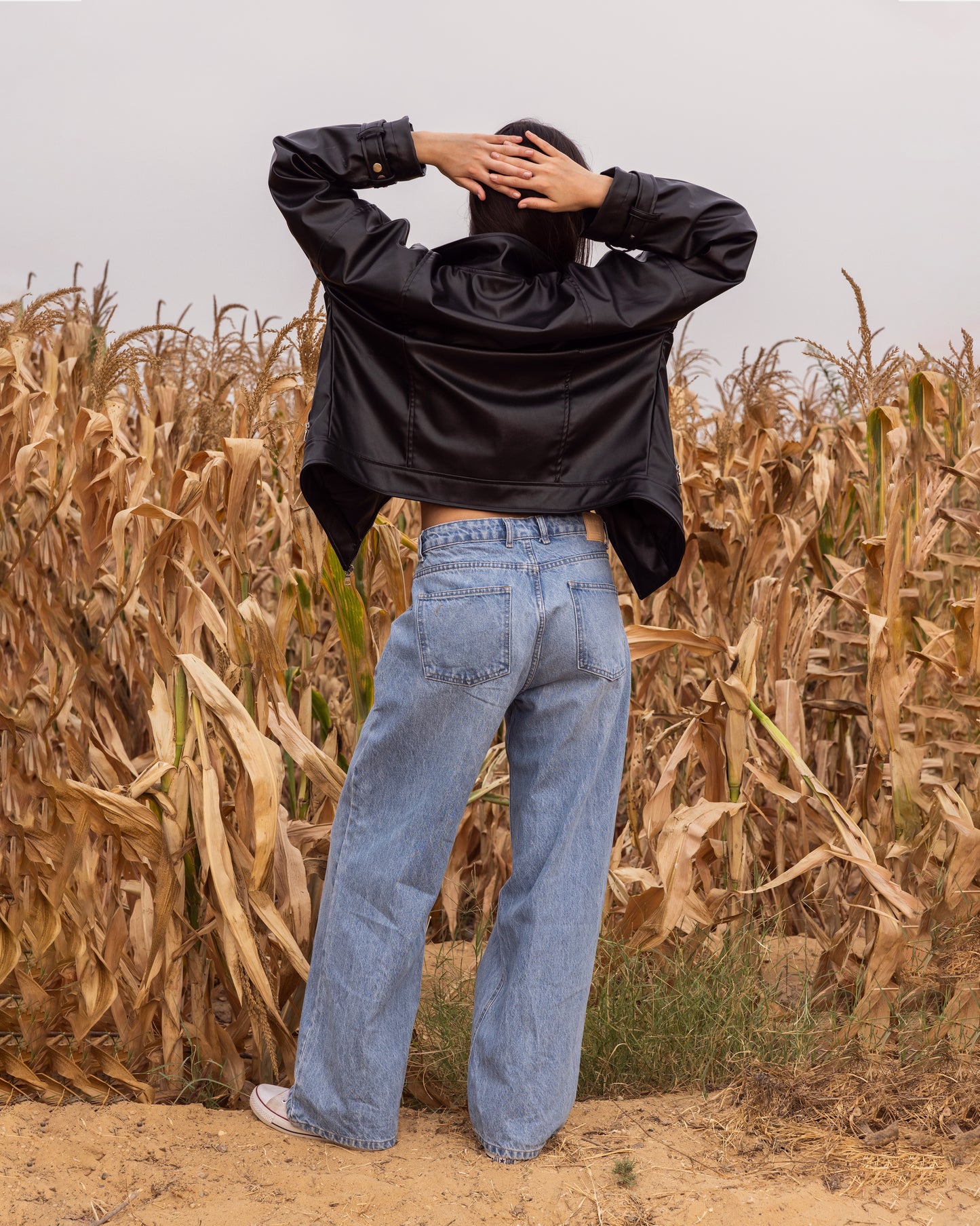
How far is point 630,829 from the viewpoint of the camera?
337cm

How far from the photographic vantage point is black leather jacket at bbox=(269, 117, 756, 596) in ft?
6.28

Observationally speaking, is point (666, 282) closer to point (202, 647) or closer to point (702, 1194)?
point (202, 647)

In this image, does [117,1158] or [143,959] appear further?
[143,959]

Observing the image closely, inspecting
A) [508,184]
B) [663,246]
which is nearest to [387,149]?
[508,184]

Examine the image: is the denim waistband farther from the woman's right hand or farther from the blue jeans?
the woman's right hand

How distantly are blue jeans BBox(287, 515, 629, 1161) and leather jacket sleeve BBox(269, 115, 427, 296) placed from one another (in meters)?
0.47

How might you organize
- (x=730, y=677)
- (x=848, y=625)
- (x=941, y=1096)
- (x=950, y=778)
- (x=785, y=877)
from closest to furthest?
(x=941, y=1096), (x=785, y=877), (x=730, y=677), (x=950, y=778), (x=848, y=625)

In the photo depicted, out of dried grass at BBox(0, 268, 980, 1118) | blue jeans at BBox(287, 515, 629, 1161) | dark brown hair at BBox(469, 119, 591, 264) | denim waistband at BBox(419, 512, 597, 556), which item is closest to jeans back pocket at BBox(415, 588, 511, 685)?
blue jeans at BBox(287, 515, 629, 1161)

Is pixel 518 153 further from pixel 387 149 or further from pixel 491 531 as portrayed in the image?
pixel 491 531

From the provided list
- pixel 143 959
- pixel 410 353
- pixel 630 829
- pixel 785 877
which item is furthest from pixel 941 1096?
pixel 410 353

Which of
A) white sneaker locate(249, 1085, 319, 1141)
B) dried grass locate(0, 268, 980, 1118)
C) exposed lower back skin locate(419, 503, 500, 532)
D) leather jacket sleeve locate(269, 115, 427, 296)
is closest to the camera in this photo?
leather jacket sleeve locate(269, 115, 427, 296)

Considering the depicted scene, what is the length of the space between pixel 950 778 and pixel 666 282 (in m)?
2.03

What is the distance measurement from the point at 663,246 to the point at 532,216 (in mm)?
248

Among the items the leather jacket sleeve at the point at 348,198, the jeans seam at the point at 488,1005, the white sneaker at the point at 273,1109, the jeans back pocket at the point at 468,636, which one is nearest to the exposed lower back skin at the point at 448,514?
the jeans back pocket at the point at 468,636
